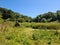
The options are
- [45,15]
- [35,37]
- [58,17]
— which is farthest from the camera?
[45,15]

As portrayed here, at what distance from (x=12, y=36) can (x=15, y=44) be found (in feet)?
5.22

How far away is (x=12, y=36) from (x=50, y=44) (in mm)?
2205

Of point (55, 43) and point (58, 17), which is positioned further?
point (58, 17)

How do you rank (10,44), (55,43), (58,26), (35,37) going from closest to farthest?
(10,44) < (55,43) < (35,37) < (58,26)

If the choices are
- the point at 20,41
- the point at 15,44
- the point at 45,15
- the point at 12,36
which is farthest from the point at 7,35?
the point at 45,15

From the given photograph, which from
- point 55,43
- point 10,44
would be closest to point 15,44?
point 10,44

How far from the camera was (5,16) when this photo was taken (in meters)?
45.2

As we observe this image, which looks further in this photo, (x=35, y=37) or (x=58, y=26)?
(x=58, y=26)

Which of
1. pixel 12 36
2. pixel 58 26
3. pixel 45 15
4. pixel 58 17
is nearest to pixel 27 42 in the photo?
pixel 12 36

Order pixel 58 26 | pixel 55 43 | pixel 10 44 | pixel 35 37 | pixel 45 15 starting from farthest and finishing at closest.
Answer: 1. pixel 45 15
2. pixel 58 26
3. pixel 35 37
4. pixel 55 43
5. pixel 10 44

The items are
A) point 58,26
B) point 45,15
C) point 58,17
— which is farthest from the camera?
point 45,15

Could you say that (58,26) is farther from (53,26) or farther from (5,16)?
(5,16)

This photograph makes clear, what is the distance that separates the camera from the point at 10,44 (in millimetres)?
8391

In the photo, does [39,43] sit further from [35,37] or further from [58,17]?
[58,17]
